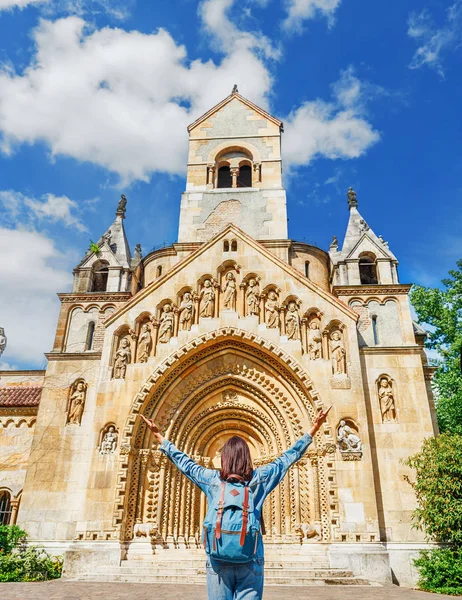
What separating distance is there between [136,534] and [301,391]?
7.42 metres

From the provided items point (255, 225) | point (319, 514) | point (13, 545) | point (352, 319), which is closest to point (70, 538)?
point (13, 545)

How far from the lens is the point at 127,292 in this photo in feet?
71.3

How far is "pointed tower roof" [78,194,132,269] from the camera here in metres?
23.2

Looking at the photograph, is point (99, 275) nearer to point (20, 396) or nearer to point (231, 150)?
point (20, 396)

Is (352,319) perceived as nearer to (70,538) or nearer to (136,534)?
(136,534)

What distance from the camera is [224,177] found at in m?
27.3

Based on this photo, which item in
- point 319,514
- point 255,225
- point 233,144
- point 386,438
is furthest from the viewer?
point 233,144

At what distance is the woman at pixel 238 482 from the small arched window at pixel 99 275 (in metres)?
19.4

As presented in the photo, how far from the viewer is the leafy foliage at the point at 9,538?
15758 millimetres

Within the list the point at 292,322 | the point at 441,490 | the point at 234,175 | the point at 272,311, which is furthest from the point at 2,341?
the point at 441,490

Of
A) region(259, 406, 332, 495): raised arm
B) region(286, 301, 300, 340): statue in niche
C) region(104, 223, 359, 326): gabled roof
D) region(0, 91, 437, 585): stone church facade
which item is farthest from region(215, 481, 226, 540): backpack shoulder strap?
region(104, 223, 359, 326): gabled roof

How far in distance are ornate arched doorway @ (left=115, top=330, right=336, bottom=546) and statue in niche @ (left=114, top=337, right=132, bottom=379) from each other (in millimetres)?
1295

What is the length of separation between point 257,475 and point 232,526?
528mm

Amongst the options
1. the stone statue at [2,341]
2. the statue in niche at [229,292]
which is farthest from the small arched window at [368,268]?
the stone statue at [2,341]
